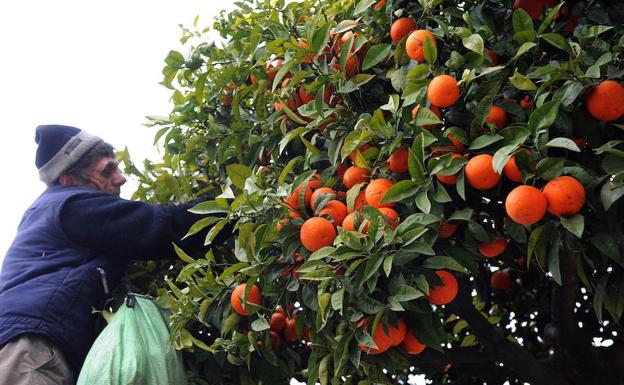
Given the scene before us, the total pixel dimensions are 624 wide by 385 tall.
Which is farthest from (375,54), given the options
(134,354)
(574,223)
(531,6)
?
(134,354)

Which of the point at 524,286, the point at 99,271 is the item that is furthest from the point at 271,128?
the point at 524,286

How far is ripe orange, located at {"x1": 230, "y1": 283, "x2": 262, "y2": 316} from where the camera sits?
1753 mm

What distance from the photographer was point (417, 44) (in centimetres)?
157

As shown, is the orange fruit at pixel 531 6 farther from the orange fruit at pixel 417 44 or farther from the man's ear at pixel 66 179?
the man's ear at pixel 66 179

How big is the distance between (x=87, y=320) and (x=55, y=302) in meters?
0.11

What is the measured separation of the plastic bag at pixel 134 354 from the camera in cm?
183

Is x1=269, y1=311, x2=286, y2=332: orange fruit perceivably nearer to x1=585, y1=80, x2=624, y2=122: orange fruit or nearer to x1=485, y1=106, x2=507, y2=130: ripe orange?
x1=485, y1=106, x2=507, y2=130: ripe orange

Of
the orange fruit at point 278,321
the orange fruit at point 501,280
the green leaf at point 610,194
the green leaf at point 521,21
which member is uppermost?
the green leaf at point 521,21

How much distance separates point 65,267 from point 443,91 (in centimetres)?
122

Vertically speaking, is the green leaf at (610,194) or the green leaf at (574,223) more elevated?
the green leaf at (610,194)

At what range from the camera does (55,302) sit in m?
2.03

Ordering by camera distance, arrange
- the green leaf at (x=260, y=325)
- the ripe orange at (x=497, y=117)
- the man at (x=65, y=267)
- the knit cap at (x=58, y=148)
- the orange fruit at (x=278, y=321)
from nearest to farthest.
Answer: the ripe orange at (x=497, y=117)
the green leaf at (x=260, y=325)
the man at (x=65, y=267)
the orange fruit at (x=278, y=321)
the knit cap at (x=58, y=148)

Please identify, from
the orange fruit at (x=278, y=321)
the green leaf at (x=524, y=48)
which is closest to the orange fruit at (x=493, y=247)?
the green leaf at (x=524, y=48)

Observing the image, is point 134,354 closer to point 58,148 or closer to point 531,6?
point 58,148
